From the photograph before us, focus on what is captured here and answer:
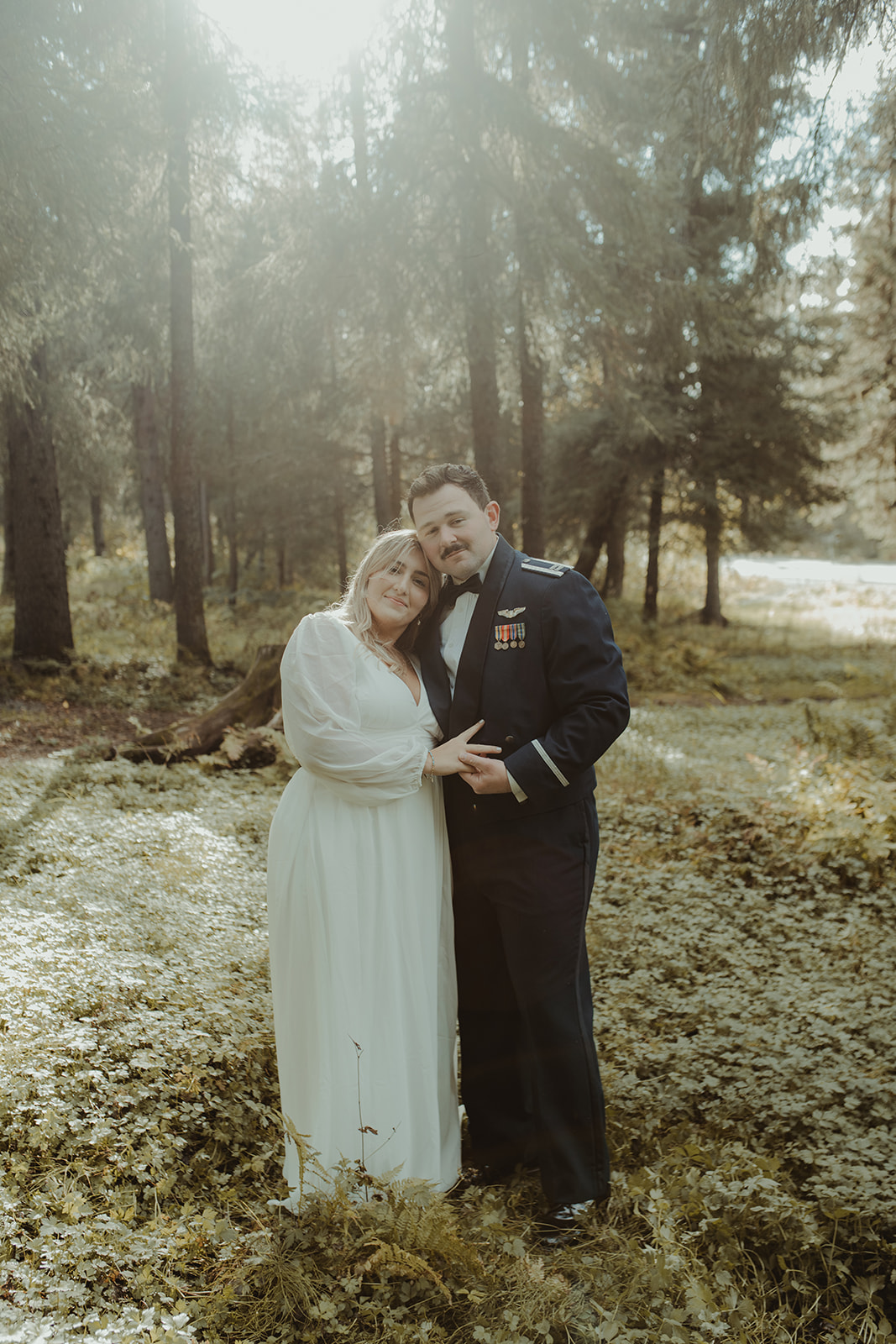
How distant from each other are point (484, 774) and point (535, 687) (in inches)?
14.0

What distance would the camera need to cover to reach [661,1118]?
3557 mm

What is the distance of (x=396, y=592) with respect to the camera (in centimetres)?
306

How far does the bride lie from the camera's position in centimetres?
288

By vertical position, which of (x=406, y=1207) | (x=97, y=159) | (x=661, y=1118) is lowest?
(x=661, y=1118)

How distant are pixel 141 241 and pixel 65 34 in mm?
3775

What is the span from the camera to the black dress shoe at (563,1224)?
288cm

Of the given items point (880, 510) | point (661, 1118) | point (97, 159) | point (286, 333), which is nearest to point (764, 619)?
point (880, 510)

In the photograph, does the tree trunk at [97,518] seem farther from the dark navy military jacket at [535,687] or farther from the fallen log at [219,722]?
the dark navy military jacket at [535,687]

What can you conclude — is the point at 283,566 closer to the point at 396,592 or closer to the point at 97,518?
the point at 97,518

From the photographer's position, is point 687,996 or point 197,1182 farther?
point 687,996

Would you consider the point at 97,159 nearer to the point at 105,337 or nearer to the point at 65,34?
the point at 65,34

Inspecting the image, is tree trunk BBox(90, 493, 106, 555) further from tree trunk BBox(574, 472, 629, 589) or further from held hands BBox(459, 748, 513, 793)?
held hands BBox(459, 748, 513, 793)

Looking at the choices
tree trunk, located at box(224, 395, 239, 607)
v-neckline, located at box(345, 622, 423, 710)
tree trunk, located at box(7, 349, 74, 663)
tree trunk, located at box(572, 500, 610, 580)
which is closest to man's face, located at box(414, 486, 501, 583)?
v-neckline, located at box(345, 622, 423, 710)

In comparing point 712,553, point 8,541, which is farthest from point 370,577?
point 712,553
